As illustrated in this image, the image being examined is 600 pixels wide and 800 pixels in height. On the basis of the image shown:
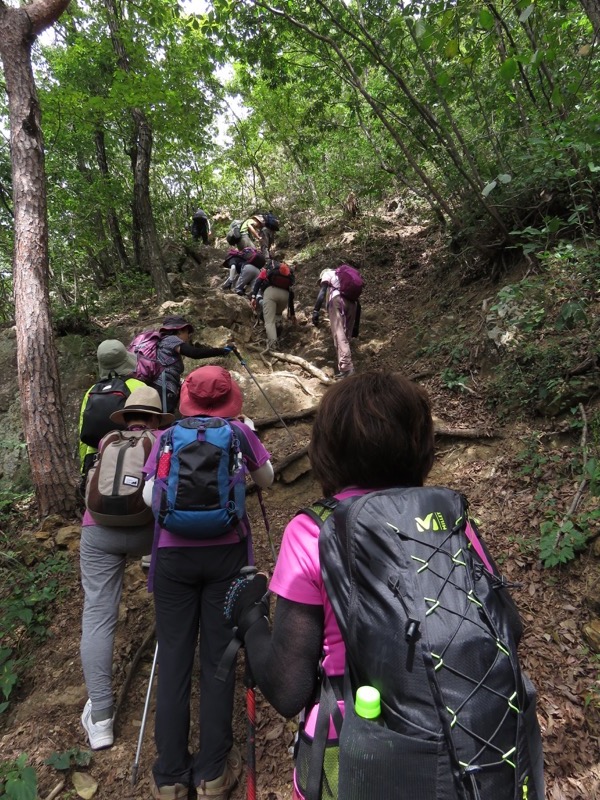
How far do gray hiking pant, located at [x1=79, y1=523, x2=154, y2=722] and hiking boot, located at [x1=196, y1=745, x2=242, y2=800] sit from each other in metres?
0.91

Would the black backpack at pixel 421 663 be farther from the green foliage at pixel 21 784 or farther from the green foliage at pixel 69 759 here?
the green foliage at pixel 69 759

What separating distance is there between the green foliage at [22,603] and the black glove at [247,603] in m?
2.55

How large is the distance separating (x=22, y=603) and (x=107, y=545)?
6.14 ft

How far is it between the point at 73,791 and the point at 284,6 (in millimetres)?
10484

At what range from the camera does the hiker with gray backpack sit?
1.10 meters

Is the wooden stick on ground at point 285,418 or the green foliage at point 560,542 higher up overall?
the wooden stick on ground at point 285,418

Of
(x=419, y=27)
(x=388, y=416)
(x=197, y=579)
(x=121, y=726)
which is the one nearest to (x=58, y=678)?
(x=121, y=726)

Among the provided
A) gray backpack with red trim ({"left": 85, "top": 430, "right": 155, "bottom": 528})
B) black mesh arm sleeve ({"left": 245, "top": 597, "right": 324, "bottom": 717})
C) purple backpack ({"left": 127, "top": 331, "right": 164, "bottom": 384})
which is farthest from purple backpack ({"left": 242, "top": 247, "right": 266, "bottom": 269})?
black mesh arm sleeve ({"left": 245, "top": 597, "right": 324, "bottom": 717})

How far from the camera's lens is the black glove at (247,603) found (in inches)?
68.6

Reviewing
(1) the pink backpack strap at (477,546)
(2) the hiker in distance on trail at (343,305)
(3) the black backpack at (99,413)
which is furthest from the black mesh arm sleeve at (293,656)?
(2) the hiker in distance on trail at (343,305)

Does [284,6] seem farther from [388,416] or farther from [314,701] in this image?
[314,701]

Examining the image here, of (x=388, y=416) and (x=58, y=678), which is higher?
(x=388, y=416)

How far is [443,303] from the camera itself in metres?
8.23

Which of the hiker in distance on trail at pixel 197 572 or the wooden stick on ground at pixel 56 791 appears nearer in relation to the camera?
the hiker in distance on trail at pixel 197 572
